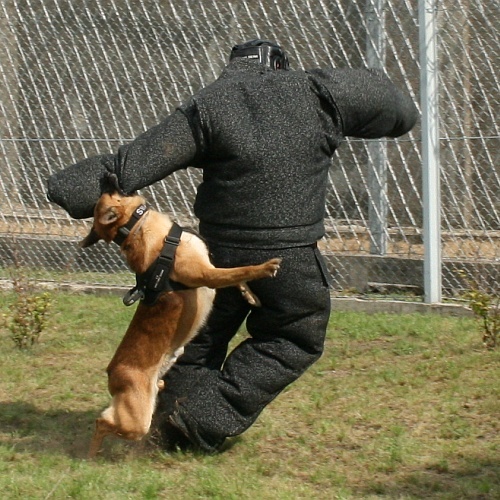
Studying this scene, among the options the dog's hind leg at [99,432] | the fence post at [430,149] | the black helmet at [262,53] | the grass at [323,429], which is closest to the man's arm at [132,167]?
the black helmet at [262,53]

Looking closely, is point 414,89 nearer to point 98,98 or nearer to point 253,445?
point 98,98

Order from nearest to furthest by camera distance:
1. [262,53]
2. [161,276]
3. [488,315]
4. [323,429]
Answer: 1. [161,276]
2. [262,53]
3. [323,429]
4. [488,315]

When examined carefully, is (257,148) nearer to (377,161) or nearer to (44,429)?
(44,429)

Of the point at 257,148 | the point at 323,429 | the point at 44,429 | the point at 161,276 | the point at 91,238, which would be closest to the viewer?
the point at 257,148

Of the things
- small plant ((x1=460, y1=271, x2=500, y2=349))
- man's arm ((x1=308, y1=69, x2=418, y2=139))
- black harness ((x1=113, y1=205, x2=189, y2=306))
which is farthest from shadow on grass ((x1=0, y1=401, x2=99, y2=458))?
small plant ((x1=460, y1=271, x2=500, y2=349))

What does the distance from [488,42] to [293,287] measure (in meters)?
3.29

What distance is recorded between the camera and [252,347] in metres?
4.58

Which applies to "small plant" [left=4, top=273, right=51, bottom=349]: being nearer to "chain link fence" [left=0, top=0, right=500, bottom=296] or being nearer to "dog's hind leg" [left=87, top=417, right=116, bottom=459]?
"chain link fence" [left=0, top=0, right=500, bottom=296]

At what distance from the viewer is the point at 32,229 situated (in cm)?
869

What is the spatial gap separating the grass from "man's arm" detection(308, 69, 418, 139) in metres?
1.46

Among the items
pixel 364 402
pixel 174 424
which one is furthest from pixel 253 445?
pixel 364 402

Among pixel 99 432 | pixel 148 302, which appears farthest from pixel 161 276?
→ pixel 99 432

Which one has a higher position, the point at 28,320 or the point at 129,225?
the point at 129,225

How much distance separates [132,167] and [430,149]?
10.2ft
